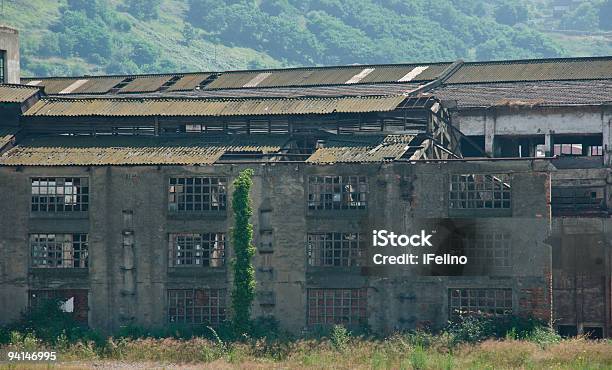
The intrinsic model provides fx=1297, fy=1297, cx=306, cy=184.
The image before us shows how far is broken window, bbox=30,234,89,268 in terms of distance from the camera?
5934 centimetres

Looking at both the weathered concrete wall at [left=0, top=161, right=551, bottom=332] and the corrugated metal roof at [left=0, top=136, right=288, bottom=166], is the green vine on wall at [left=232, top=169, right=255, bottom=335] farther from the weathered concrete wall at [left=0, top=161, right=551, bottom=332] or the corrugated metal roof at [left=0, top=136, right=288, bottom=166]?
the corrugated metal roof at [left=0, top=136, right=288, bottom=166]

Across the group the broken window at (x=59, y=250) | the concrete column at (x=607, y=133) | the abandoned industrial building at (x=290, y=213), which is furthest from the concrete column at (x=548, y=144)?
the broken window at (x=59, y=250)

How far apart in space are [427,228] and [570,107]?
1566 centimetres

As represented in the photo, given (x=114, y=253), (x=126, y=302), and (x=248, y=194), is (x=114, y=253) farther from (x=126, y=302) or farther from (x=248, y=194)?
(x=248, y=194)

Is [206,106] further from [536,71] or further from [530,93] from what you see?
[536,71]

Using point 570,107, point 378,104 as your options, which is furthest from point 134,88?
point 570,107

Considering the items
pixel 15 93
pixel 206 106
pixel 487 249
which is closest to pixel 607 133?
pixel 487 249

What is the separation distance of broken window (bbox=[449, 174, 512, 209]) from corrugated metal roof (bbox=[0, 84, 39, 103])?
890 inches

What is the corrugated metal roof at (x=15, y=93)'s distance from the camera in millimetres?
64562

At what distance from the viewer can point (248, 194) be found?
58.0 meters

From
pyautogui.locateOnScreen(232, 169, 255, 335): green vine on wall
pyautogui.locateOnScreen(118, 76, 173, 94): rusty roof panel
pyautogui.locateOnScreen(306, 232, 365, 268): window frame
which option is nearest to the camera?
pyautogui.locateOnScreen(306, 232, 365, 268): window frame

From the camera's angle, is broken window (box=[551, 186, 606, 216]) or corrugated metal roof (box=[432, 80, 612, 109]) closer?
broken window (box=[551, 186, 606, 216])

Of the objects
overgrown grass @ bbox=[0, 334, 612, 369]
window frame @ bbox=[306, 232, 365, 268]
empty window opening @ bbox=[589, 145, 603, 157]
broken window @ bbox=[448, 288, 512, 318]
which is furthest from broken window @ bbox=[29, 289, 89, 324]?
empty window opening @ bbox=[589, 145, 603, 157]

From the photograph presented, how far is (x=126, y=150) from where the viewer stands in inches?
2438
